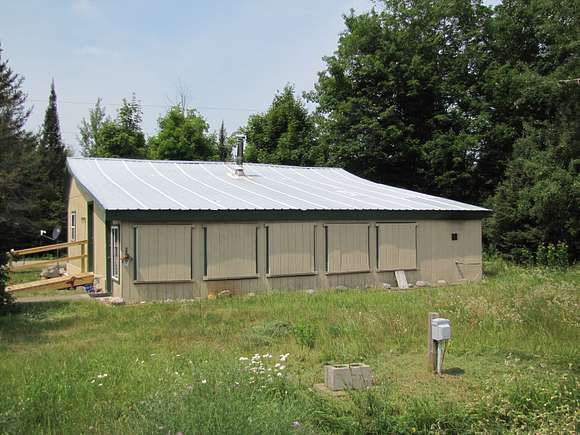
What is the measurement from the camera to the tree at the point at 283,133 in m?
36.8

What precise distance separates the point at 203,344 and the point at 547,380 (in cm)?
485

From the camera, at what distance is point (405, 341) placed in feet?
27.8

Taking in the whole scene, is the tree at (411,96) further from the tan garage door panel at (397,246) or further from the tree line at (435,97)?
the tan garage door panel at (397,246)

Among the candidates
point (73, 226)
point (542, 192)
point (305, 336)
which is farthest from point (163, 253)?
point (542, 192)

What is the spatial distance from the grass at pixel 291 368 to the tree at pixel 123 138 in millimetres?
29109

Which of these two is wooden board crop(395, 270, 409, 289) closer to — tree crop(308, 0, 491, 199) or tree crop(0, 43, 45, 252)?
tree crop(308, 0, 491, 199)

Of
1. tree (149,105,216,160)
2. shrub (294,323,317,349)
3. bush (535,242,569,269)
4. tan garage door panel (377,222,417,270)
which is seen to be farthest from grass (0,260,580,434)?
tree (149,105,216,160)

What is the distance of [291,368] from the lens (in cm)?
730

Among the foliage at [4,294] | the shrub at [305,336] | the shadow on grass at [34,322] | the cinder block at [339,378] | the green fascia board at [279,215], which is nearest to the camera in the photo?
the cinder block at [339,378]

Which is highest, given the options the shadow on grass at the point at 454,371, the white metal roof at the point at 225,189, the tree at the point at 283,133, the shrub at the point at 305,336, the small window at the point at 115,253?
the tree at the point at 283,133

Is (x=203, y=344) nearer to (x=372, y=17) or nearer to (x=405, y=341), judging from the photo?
(x=405, y=341)

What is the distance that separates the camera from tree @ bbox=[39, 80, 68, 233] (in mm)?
36688

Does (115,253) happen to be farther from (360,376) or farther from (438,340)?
(438,340)

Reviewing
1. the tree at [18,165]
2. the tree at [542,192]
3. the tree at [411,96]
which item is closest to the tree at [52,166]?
the tree at [18,165]
